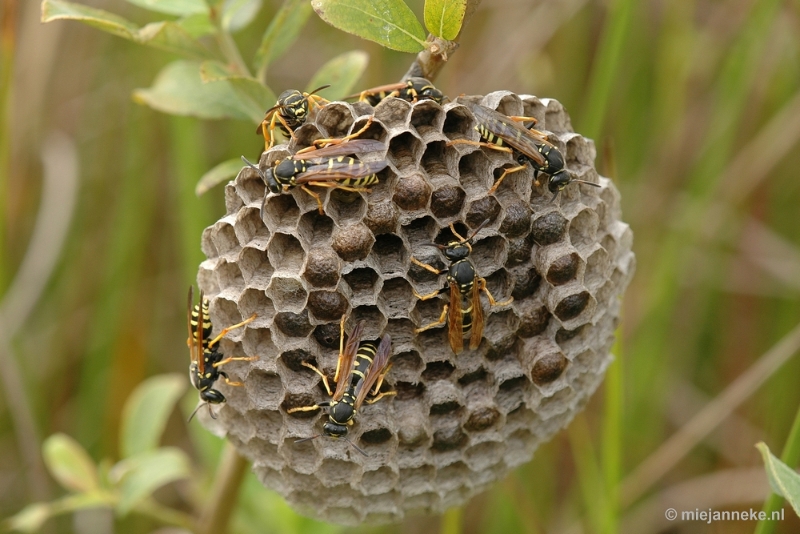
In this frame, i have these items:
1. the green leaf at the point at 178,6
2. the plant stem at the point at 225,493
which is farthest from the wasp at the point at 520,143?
the plant stem at the point at 225,493

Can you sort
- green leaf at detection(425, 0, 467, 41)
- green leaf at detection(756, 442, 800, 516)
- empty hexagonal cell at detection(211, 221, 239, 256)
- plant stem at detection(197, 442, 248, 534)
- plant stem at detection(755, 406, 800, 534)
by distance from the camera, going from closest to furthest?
1. green leaf at detection(756, 442, 800, 516)
2. green leaf at detection(425, 0, 467, 41)
3. plant stem at detection(755, 406, 800, 534)
4. empty hexagonal cell at detection(211, 221, 239, 256)
5. plant stem at detection(197, 442, 248, 534)

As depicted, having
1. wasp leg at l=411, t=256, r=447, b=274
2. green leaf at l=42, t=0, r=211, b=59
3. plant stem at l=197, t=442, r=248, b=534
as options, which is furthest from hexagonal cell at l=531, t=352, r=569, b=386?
green leaf at l=42, t=0, r=211, b=59

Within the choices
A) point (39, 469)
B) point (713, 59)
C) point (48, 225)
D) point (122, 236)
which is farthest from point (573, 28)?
point (39, 469)

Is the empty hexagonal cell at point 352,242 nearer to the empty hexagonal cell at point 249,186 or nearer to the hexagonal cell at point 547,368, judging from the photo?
the empty hexagonal cell at point 249,186

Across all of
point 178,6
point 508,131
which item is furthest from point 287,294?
point 178,6

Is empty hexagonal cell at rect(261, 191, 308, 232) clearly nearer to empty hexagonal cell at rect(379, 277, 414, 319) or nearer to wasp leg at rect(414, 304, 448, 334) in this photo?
empty hexagonal cell at rect(379, 277, 414, 319)

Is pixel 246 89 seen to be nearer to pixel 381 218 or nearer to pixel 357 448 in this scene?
pixel 381 218
